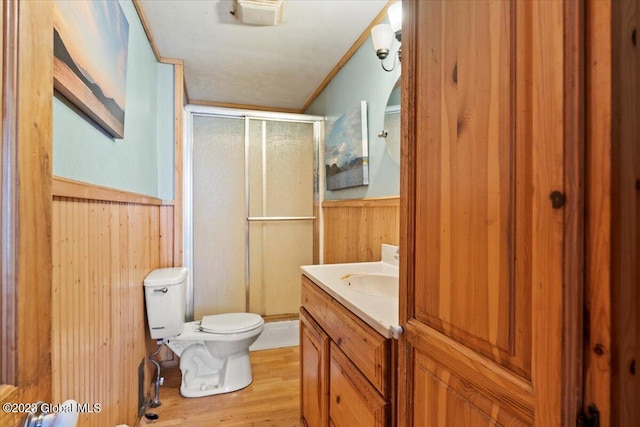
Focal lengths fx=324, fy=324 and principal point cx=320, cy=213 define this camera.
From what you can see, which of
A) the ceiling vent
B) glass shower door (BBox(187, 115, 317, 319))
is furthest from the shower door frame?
the ceiling vent

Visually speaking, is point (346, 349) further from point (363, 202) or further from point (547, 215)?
point (363, 202)

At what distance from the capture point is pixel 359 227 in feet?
7.30

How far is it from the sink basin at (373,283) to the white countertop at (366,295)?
5 cm

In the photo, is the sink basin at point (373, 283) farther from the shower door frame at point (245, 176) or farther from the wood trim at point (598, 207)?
the shower door frame at point (245, 176)

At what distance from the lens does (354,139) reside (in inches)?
88.3

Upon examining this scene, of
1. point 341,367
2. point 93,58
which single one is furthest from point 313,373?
point 93,58

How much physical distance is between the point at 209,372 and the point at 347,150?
1.81 m

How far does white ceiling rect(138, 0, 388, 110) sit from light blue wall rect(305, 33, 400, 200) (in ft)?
0.38

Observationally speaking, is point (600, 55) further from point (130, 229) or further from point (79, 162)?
point (130, 229)

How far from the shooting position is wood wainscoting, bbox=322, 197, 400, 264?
183 centimetres

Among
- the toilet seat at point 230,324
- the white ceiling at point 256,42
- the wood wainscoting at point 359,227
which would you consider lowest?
the toilet seat at point 230,324

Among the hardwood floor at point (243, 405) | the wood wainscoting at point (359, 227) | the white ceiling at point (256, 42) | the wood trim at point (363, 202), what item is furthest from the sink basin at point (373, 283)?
the white ceiling at point (256, 42)

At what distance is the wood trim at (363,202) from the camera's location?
1.79 meters

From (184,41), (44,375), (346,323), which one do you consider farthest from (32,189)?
(184,41)
